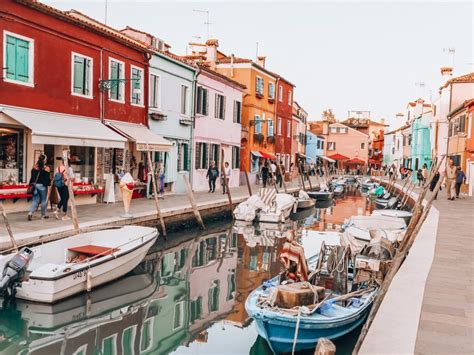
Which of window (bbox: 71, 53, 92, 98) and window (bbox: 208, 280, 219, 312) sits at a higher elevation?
window (bbox: 71, 53, 92, 98)

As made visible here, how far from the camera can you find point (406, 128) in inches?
2291

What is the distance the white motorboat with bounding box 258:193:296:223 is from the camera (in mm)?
20734

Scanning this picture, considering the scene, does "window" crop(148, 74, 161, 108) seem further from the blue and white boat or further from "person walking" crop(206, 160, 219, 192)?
the blue and white boat

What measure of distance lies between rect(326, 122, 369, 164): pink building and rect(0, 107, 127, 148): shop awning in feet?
193

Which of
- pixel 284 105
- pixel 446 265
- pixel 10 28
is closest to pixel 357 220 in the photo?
pixel 446 265

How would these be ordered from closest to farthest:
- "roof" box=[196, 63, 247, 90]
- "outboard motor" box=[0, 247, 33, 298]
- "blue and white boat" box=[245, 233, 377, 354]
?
1. "blue and white boat" box=[245, 233, 377, 354]
2. "outboard motor" box=[0, 247, 33, 298]
3. "roof" box=[196, 63, 247, 90]

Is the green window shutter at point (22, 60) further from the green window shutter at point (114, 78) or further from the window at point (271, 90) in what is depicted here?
the window at point (271, 90)

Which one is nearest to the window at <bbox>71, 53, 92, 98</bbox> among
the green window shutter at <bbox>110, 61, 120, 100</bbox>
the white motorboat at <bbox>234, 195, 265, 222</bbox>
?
the green window shutter at <bbox>110, 61, 120, 100</bbox>

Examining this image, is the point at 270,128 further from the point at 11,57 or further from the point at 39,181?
the point at 39,181

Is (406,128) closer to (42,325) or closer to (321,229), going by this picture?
(321,229)

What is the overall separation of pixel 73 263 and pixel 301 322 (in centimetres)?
487

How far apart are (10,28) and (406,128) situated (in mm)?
51389

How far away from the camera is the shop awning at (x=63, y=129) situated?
1340 cm

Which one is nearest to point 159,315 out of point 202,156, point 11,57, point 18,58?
point 11,57
